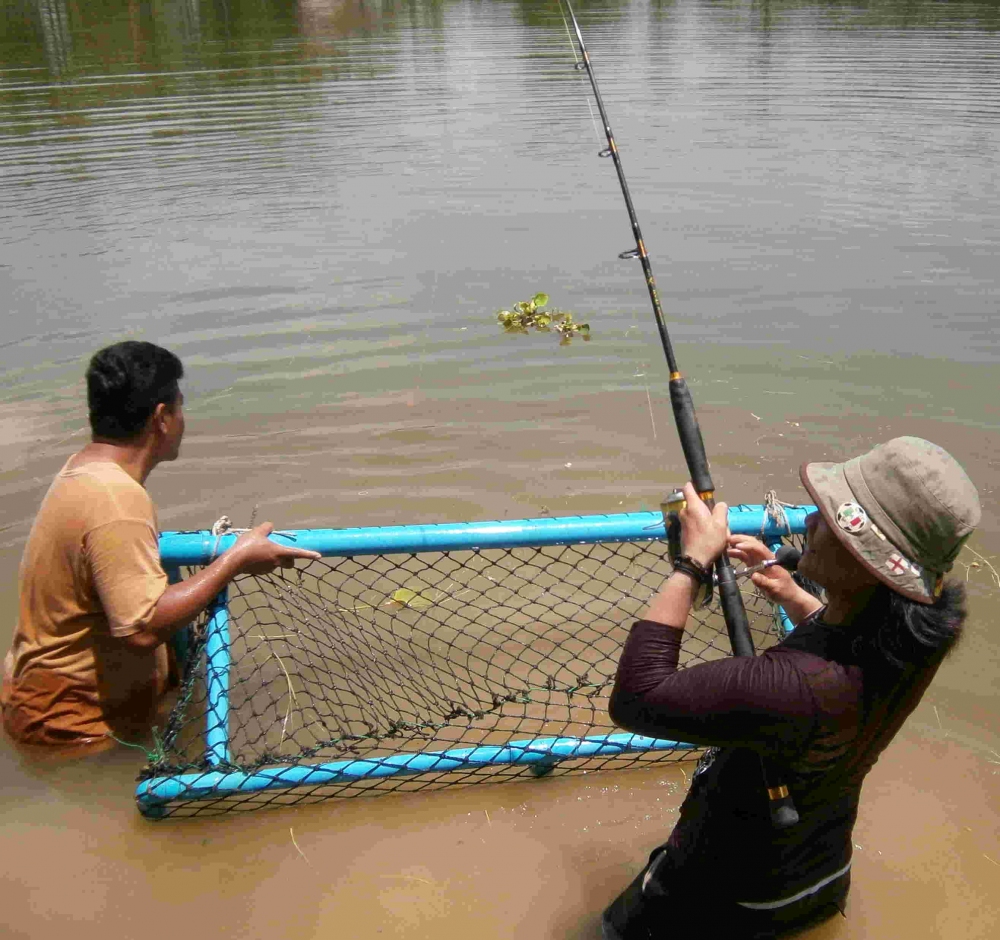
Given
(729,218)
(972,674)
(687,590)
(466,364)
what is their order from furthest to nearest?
1. (729,218)
2. (466,364)
3. (972,674)
4. (687,590)

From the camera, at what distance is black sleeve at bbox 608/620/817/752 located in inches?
68.3

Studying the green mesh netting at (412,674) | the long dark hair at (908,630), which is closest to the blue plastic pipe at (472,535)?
the green mesh netting at (412,674)

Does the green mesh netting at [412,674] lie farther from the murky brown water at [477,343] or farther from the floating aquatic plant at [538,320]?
the floating aquatic plant at [538,320]

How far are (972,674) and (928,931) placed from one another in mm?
1386

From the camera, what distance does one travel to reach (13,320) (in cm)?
825

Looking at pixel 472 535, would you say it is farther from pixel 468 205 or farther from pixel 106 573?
pixel 468 205

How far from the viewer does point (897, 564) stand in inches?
66.1

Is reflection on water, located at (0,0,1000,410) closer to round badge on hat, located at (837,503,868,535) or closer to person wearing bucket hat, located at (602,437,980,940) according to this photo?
person wearing bucket hat, located at (602,437,980,940)

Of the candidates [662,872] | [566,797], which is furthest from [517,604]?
[662,872]

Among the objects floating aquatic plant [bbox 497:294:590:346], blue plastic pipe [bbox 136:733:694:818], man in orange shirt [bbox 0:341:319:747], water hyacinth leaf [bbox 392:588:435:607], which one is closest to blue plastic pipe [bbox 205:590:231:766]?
blue plastic pipe [bbox 136:733:694:818]

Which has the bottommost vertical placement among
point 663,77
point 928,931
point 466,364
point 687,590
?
point 928,931

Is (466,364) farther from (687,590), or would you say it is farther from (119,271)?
(687,590)

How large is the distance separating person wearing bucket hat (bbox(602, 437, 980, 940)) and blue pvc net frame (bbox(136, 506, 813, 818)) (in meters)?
0.94

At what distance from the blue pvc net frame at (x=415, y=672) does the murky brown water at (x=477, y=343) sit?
0.23 m
